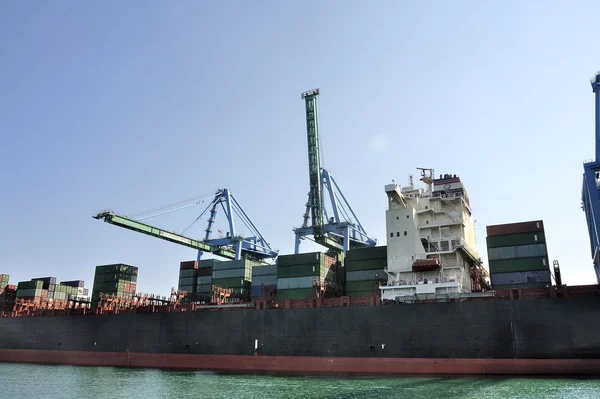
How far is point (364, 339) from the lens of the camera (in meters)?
27.8

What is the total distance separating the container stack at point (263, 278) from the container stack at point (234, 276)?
8.76 feet

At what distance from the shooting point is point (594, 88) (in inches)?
1428

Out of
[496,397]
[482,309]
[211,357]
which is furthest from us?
[211,357]

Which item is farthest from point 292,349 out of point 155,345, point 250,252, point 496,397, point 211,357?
point 250,252

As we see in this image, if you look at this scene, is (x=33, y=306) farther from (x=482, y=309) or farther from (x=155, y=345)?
(x=482, y=309)

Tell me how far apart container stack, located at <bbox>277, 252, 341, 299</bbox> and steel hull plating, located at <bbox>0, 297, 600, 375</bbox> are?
4.21 m

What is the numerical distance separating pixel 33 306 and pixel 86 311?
12079mm

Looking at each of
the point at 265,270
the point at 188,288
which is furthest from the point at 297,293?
the point at 188,288

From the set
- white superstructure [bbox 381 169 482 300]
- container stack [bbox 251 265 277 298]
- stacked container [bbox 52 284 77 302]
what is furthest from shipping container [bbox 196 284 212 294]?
white superstructure [bbox 381 169 482 300]

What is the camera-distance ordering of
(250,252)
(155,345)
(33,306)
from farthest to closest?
(250,252) → (33,306) → (155,345)

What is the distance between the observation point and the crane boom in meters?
39.3

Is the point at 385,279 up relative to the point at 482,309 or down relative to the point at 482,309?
up

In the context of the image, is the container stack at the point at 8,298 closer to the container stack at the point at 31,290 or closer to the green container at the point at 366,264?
the container stack at the point at 31,290

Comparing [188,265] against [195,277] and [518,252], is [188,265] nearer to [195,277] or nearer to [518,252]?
[195,277]
